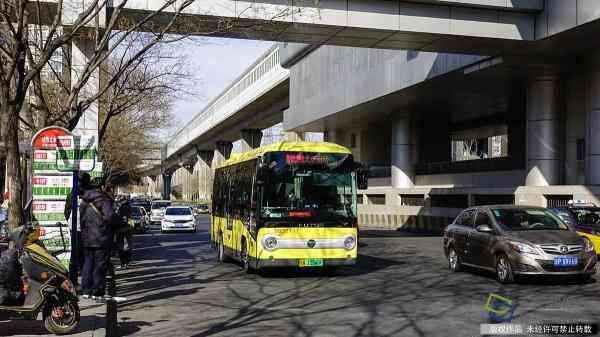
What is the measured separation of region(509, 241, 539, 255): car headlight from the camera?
44.8 ft

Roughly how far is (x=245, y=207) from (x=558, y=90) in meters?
20.5

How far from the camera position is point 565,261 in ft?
44.4

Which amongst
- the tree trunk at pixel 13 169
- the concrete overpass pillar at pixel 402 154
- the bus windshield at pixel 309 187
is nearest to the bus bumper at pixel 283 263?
the bus windshield at pixel 309 187

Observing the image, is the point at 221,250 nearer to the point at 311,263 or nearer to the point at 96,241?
the point at 311,263

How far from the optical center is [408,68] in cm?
3766

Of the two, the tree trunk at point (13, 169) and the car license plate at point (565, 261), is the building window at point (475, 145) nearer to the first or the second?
the car license plate at point (565, 261)

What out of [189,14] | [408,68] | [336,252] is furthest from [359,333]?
[408,68]

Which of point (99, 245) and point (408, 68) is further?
point (408, 68)

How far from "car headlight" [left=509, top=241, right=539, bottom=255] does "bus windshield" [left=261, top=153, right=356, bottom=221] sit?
3.90 meters

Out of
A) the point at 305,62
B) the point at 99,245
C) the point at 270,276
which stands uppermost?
the point at 305,62

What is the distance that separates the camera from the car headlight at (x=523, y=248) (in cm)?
1364

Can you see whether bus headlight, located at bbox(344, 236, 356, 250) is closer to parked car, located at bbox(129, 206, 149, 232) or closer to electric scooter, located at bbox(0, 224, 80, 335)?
electric scooter, located at bbox(0, 224, 80, 335)

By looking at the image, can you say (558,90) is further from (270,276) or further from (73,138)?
(73,138)

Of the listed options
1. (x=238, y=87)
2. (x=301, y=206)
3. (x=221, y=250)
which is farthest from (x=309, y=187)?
(x=238, y=87)
